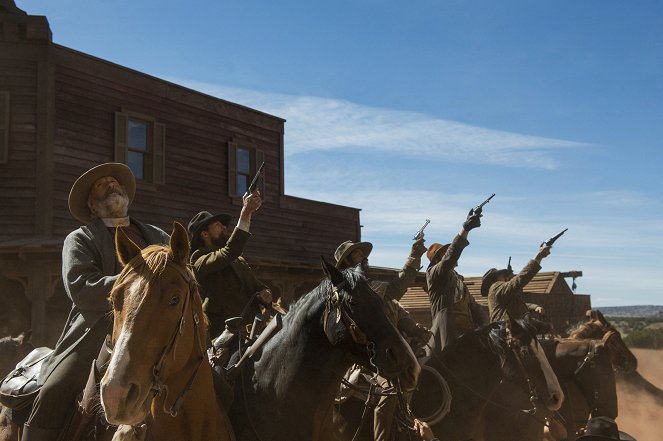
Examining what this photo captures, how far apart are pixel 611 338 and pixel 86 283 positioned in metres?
7.71

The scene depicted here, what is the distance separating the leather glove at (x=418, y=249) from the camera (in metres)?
7.13

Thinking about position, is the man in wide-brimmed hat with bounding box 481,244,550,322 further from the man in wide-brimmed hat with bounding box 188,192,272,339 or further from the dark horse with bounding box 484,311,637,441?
the man in wide-brimmed hat with bounding box 188,192,272,339

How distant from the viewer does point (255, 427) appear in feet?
14.1

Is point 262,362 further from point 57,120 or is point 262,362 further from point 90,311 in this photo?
point 57,120

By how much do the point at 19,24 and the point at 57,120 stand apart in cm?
230

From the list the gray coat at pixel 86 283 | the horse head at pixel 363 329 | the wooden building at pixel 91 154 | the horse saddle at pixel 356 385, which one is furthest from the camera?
the wooden building at pixel 91 154

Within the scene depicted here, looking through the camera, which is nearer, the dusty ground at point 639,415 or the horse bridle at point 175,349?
the horse bridle at point 175,349

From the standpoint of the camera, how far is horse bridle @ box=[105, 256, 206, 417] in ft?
9.74

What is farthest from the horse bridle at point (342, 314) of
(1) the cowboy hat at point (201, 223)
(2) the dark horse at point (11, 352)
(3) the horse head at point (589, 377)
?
(2) the dark horse at point (11, 352)

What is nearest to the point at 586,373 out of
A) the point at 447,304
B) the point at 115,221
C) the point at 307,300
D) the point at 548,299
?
the point at 447,304

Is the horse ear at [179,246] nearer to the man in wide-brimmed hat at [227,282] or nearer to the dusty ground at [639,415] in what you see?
the man in wide-brimmed hat at [227,282]

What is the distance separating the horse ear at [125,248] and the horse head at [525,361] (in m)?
4.63

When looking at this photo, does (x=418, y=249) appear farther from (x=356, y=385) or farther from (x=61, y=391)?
(x=61, y=391)

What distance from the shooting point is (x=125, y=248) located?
331cm
